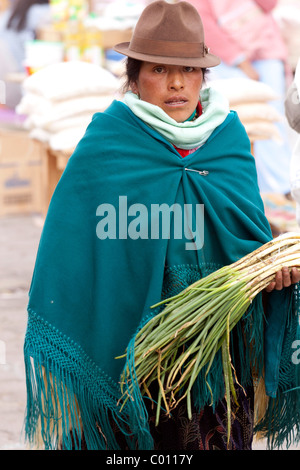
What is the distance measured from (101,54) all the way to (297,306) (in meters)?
4.73

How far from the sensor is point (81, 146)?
7.37 ft

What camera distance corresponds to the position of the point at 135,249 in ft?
7.30

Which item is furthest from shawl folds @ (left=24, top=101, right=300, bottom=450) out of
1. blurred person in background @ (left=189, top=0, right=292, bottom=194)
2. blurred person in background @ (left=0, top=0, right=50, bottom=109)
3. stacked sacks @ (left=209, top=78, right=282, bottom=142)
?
blurred person in background @ (left=0, top=0, right=50, bottom=109)

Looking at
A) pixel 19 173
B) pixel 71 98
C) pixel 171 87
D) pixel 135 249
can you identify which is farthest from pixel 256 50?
pixel 135 249

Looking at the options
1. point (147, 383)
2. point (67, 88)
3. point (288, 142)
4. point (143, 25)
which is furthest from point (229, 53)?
point (147, 383)

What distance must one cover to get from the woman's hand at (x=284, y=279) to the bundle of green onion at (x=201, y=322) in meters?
0.02

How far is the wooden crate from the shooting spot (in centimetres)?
711

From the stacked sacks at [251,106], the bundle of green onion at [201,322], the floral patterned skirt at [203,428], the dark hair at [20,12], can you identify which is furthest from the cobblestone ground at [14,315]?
the dark hair at [20,12]

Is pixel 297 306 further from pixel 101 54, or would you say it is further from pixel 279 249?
pixel 101 54

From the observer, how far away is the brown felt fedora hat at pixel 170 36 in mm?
2211

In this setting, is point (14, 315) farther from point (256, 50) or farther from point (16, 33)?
point (16, 33)

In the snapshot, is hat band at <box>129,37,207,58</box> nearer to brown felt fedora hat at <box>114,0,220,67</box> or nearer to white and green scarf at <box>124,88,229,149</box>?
brown felt fedora hat at <box>114,0,220,67</box>

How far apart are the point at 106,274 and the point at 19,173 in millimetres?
5122

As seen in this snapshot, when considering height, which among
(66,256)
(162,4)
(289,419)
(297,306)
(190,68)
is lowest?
(289,419)
